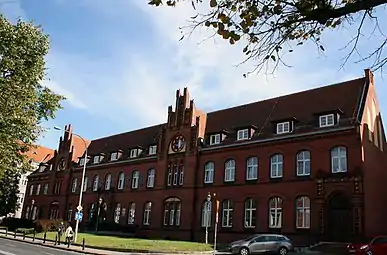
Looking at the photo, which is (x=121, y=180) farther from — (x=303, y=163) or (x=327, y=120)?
(x=327, y=120)

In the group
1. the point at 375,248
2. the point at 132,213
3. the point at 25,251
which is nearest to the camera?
the point at 375,248

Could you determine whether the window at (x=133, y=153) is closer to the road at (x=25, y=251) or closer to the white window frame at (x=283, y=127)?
the white window frame at (x=283, y=127)

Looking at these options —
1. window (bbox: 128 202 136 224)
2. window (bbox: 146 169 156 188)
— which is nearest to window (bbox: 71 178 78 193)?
window (bbox: 128 202 136 224)

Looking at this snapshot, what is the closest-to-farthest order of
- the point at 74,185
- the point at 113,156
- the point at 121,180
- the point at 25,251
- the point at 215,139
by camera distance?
the point at 25,251 < the point at 215,139 < the point at 121,180 < the point at 113,156 < the point at 74,185

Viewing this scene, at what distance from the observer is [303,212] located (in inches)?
1251

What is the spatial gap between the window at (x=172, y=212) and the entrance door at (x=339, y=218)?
16.3m

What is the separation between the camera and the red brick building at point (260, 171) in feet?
98.5

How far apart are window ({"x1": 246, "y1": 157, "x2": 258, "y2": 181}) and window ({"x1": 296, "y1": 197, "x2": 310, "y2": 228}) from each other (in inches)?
201

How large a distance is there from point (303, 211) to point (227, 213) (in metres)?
8.00

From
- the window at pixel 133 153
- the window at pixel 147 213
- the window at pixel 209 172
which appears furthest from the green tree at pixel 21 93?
the window at pixel 133 153

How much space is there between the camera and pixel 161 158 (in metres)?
45.2

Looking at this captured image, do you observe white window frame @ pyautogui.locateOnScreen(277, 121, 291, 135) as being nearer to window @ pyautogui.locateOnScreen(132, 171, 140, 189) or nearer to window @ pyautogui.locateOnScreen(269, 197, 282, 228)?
window @ pyautogui.locateOnScreen(269, 197, 282, 228)

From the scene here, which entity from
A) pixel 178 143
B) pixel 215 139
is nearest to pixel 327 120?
pixel 215 139

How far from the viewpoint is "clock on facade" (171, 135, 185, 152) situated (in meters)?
43.6
